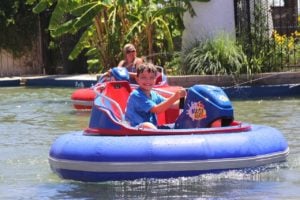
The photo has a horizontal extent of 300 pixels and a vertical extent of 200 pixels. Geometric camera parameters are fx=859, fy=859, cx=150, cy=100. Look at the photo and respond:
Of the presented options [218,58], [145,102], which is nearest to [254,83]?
[218,58]

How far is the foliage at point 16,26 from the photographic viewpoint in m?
27.1

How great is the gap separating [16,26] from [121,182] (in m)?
20.4

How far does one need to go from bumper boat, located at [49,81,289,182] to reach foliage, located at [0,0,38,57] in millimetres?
19194

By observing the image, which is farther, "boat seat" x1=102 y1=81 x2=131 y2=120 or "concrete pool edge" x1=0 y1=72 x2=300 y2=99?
"concrete pool edge" x1=0 y1=72 x2=300 y2=99

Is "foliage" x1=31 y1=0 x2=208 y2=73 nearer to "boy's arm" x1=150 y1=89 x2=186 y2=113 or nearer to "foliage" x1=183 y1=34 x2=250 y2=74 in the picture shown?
"foliage" x1=183 y1=34 x2=250 y2=74

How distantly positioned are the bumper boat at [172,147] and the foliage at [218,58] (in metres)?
8.74

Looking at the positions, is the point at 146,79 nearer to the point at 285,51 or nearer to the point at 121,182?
the point at 121,182

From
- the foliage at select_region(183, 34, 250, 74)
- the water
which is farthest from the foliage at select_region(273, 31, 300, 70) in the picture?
the water

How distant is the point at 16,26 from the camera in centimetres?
2756

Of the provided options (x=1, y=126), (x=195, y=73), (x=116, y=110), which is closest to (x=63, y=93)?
(x=195, y=73)

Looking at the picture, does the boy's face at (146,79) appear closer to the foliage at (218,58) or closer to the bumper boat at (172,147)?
the bumper boat at (172,147)

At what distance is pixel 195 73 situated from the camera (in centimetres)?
1756

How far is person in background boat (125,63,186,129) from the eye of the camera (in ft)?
27.0

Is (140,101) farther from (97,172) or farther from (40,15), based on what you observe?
(40,15)
